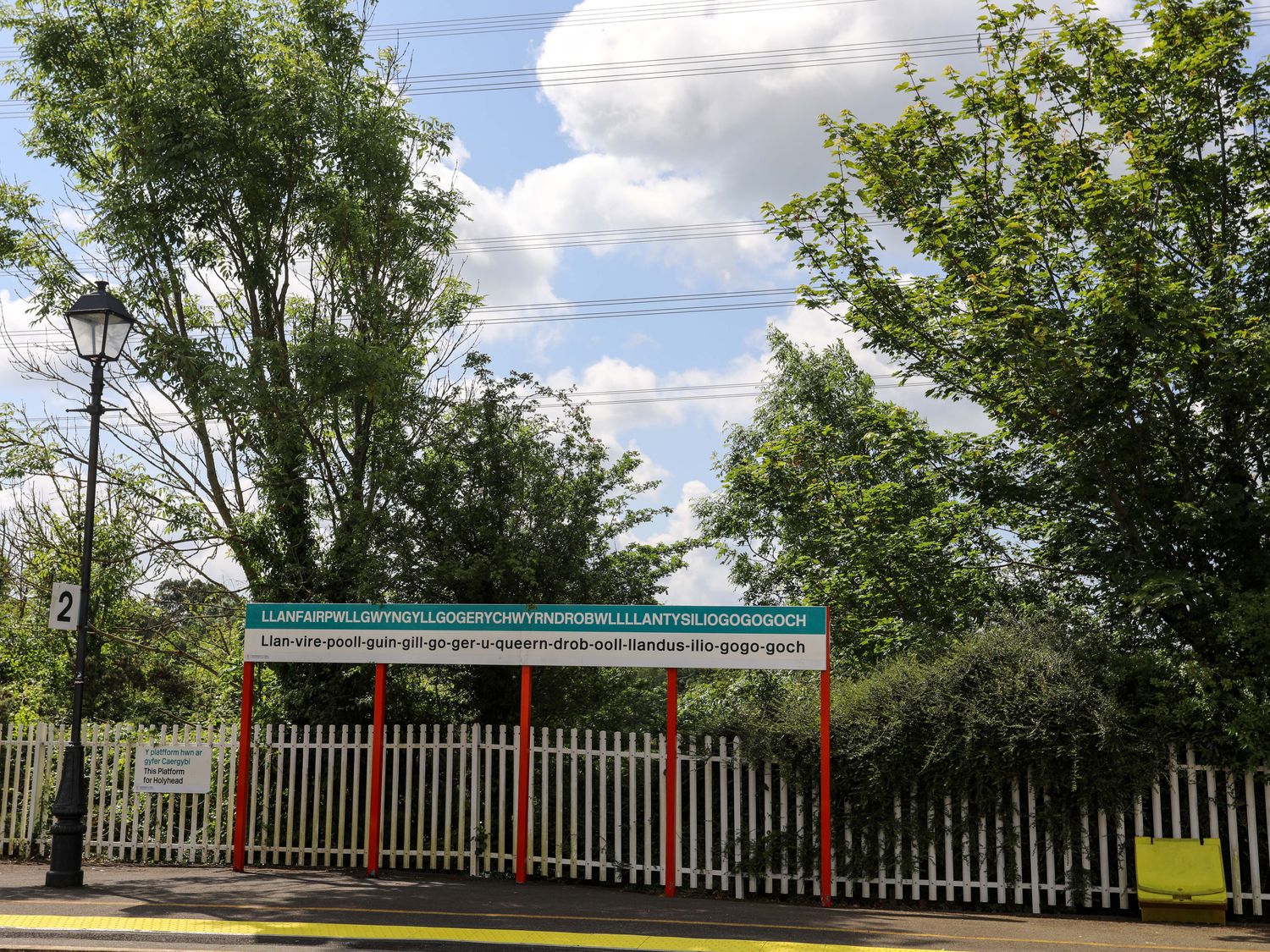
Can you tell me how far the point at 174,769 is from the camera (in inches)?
515

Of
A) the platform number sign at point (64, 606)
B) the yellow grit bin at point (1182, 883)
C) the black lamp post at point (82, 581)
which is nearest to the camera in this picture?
the yellow grit bin at point (1182, 883)

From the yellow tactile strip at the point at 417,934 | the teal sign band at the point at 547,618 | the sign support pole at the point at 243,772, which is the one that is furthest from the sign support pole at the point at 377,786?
the yellow tactile strip at the point at 417,934

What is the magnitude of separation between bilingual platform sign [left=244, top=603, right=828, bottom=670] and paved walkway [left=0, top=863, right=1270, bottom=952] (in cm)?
249

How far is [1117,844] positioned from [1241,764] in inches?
58.2

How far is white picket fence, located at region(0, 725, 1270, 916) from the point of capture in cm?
1086

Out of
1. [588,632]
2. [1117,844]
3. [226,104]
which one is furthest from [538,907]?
[226,104]

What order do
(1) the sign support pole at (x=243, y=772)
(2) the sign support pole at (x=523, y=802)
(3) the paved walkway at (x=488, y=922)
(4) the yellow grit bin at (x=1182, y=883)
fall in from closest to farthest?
(3) the paved walkway at (x=488, y=922)
(4) the yellow grit bin at (x=1182, y=883)
(2) the sign support pole at (x=523, y=802)
(1) the sign support pole at (x=243, y=772)

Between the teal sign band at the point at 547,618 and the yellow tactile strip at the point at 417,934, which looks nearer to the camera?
the yellow tactile strip at the point at 417,934

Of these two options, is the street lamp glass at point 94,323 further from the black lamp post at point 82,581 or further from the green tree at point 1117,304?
the green tree at point 1117,304

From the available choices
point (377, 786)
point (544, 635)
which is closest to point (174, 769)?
point (377, 786)

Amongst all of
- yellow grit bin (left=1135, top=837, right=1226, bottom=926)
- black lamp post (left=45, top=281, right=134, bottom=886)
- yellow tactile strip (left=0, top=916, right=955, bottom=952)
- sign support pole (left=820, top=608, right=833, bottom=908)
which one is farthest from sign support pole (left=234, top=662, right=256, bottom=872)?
yellow grit bin (left=1135, top=837, right=1226, bottom=926)

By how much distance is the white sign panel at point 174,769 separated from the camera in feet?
42.8

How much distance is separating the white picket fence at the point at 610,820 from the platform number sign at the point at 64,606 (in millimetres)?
2368

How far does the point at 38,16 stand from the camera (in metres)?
15.9
